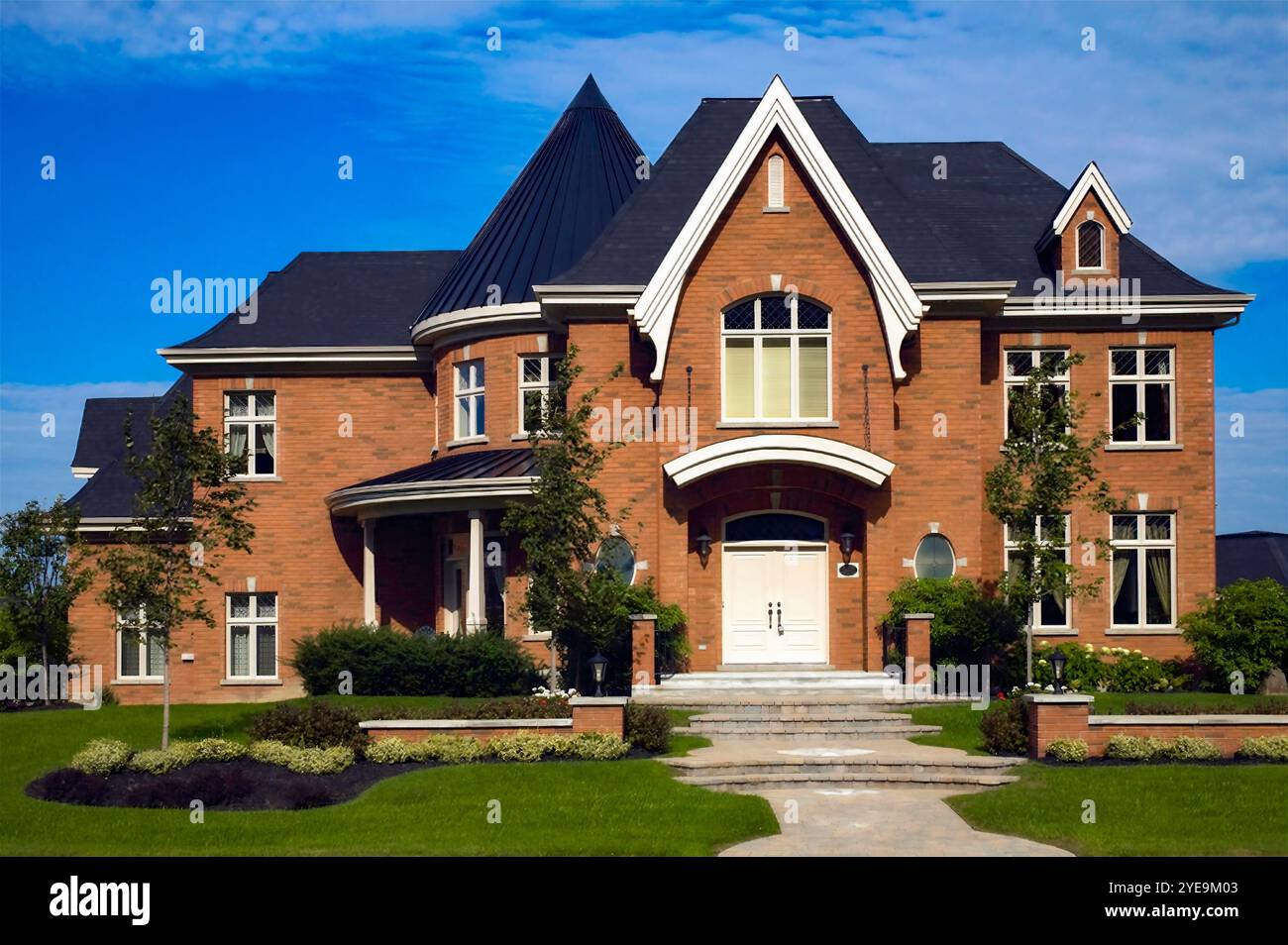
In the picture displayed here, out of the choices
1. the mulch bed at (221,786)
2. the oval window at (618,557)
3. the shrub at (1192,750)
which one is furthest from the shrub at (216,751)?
the shrub at (1192,750)

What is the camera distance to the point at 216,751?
20.6 meters

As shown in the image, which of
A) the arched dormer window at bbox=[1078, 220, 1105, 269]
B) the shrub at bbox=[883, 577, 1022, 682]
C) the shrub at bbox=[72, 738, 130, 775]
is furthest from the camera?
the arched dormer window at bbox=[1078, 220, 1105, 269]

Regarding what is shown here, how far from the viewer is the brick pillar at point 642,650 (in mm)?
26750

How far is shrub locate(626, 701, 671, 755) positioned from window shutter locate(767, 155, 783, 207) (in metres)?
11.0

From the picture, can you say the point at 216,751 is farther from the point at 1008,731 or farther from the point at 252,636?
the point at 252,636

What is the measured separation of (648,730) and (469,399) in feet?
43.1

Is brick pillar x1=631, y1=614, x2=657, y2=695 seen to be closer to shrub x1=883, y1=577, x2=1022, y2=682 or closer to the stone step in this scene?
shrub x1=883, y1=577, x2=1022, y2=682

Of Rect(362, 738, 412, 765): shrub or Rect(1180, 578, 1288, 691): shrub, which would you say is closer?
Rect(362, 738, 412, 765): shrub

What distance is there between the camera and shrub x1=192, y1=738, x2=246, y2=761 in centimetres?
2056

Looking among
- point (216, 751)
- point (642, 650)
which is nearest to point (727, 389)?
point (642, 650)

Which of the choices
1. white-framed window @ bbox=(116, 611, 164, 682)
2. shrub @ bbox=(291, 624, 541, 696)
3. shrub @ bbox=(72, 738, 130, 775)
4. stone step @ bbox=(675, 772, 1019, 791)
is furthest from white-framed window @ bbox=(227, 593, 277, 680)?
stone step @ bbox=(675, 772, 1019, 791)

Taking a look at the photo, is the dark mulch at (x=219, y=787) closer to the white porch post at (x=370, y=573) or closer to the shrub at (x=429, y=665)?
the shrub at (x=429, y=665)

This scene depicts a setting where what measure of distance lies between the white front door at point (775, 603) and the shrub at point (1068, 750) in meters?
8.69

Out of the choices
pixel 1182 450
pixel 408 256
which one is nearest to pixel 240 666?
pixel 408 256
